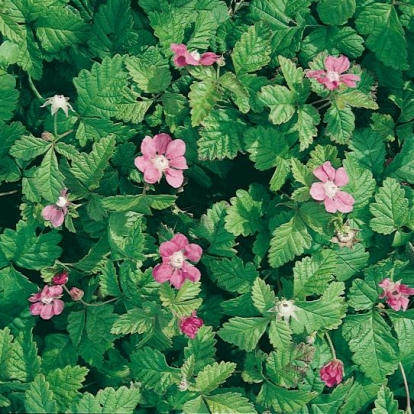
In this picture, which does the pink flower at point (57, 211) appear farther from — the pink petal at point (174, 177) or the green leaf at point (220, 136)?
the green leaf at point (220, 136)

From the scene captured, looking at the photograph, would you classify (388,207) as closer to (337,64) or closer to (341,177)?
(341,177)

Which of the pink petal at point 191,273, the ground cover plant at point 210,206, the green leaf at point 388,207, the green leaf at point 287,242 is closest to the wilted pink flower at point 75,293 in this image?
the ground cover plant at point 210,206

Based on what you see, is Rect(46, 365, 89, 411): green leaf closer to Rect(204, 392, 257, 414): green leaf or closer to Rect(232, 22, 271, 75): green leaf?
Rect(204, 392, 257, 414): green leaf

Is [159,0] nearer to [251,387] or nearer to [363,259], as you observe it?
[363,259]

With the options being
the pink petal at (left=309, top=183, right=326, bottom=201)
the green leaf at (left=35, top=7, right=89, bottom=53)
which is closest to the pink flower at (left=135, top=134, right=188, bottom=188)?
the pink petal at (left=309, top=183, right=326, bottom=201)

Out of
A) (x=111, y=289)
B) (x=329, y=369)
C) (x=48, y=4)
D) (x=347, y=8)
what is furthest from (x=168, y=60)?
(x=329, y=369)
